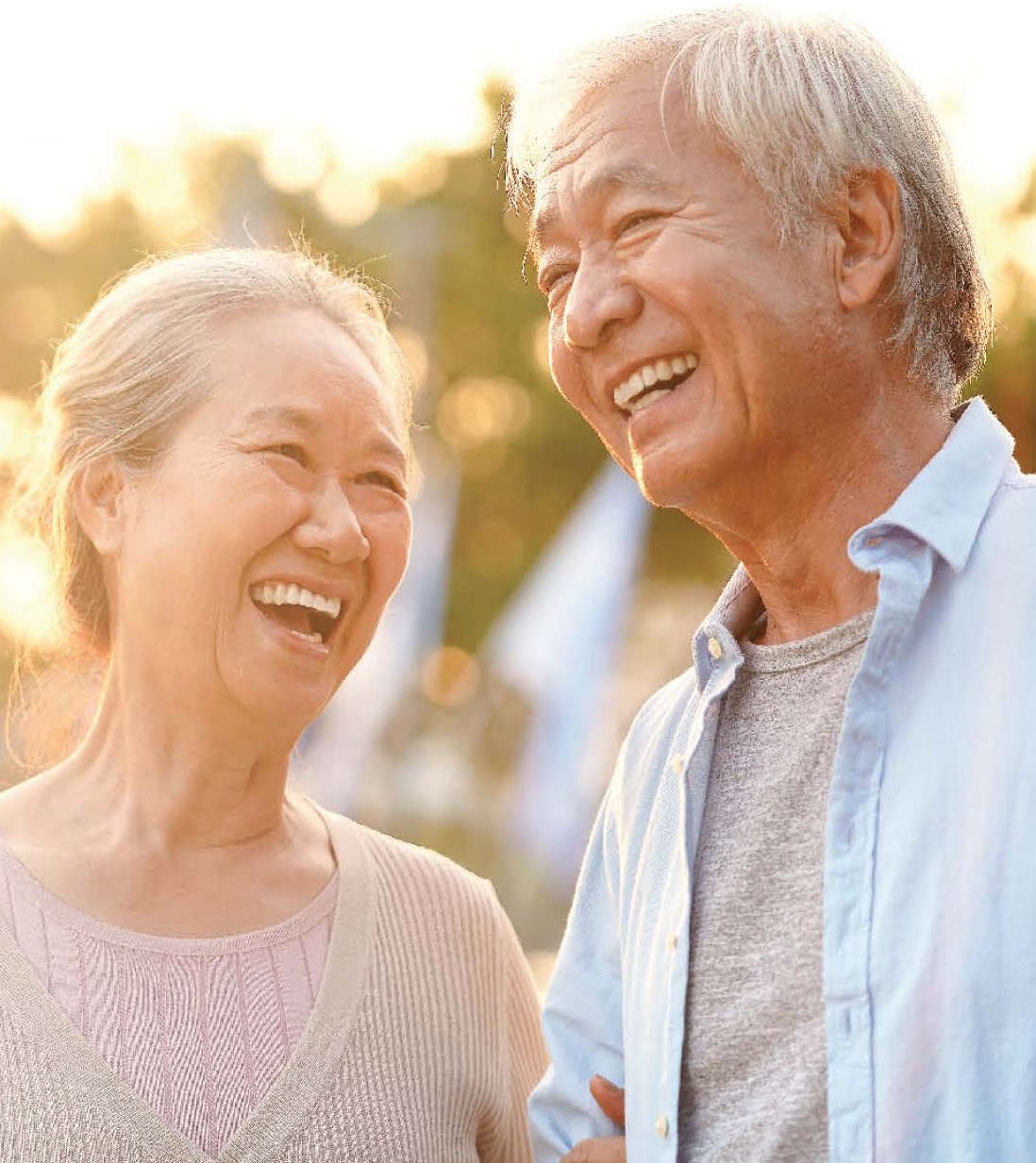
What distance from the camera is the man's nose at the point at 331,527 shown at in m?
3.12

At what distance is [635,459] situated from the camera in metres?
2.81

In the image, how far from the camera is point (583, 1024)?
300cm

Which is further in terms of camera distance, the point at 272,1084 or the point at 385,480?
the point at 385,480

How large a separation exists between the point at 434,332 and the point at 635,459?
19637mm

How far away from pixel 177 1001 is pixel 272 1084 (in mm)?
213

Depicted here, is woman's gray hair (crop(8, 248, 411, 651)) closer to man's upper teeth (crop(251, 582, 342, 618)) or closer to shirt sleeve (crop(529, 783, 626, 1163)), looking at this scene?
man's upper teeth (crop(251, 582, 342, 618))

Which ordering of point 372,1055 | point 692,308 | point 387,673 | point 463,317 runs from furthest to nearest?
point 463,317
point 387,673
point 372,1055
point 692,308

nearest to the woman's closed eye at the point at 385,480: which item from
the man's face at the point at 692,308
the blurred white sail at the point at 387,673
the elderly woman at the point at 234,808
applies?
the elderly woman at the point at 234,808

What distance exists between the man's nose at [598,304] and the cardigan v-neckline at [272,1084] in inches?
45.7

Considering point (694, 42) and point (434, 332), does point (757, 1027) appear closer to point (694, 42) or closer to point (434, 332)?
point (694, 42)

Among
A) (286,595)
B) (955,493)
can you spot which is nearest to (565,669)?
(286,595)

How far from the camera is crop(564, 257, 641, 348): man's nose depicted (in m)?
2.76

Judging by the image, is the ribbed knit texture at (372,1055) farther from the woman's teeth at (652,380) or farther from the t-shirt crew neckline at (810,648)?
the woman's teeth at (652,380)

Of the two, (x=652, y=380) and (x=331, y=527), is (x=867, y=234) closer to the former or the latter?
(x=652, y=380)
